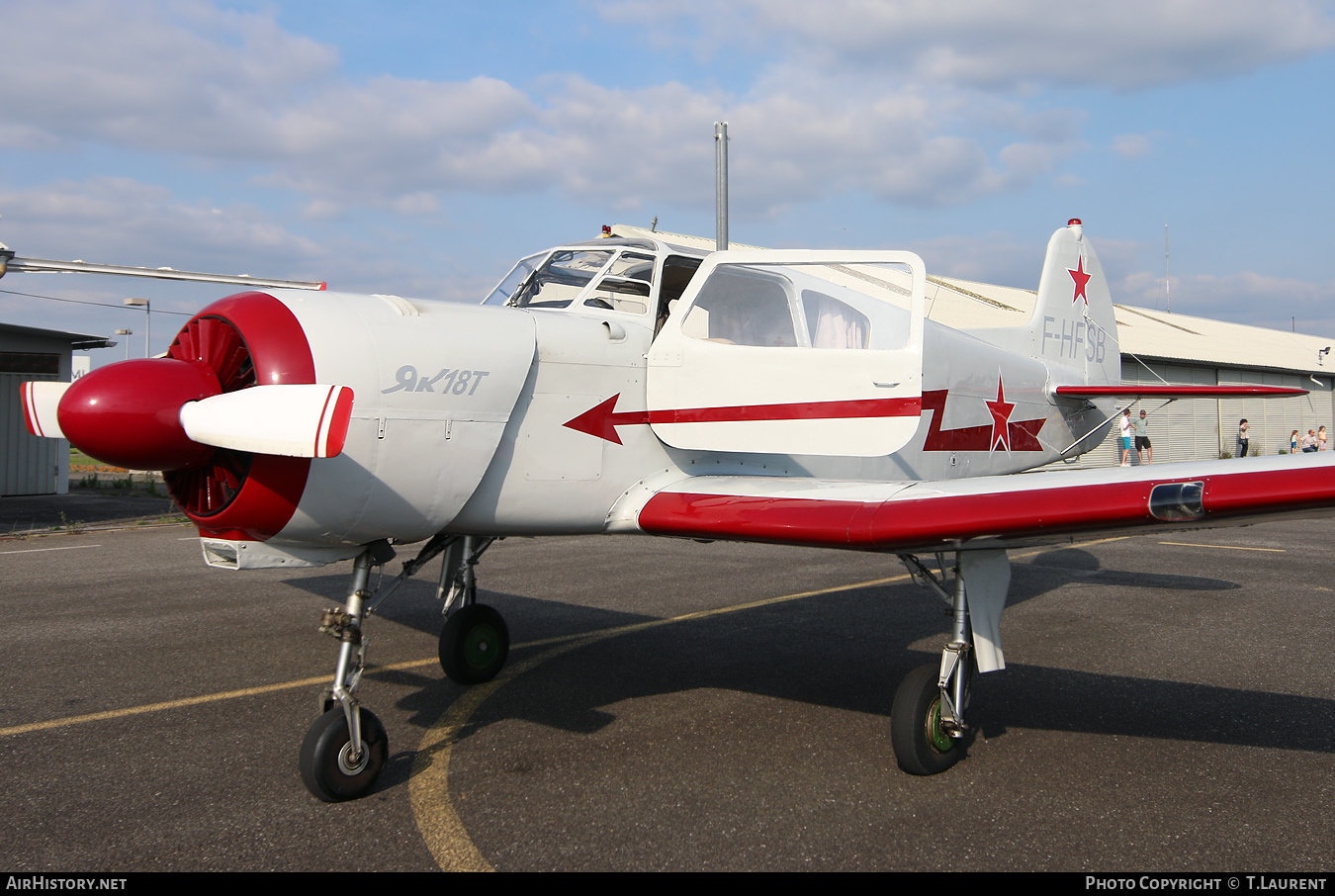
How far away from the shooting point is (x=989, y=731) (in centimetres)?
469

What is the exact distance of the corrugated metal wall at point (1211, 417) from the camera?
29062 mm

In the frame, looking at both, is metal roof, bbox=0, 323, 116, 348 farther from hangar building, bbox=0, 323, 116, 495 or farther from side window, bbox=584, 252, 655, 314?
side window, bbox=584, 252, 655, 314

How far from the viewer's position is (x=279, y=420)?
332 centimetres

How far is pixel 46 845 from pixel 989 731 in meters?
4.24

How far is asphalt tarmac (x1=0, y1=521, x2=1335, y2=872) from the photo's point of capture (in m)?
3.30

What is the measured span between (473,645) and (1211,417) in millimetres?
34204

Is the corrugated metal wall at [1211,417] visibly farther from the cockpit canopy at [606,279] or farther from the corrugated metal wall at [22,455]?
the corrugated metal wall at [22,455]

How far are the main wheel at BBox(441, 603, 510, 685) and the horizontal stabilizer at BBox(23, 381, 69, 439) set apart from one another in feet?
7.79

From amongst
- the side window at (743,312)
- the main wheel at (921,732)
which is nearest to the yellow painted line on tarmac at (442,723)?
the main wheel at (921,732)

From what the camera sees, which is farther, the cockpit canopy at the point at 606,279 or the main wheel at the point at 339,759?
the cockpit canopy at the point at 606,279

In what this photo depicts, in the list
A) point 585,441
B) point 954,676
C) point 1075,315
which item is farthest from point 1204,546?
point 585,441

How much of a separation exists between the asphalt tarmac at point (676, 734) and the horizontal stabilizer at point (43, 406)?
1537mm

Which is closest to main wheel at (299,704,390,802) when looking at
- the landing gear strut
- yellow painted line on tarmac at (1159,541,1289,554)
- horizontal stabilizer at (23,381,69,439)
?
the landing gear strut

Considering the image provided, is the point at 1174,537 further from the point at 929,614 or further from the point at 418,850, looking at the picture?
the point at 418,850
